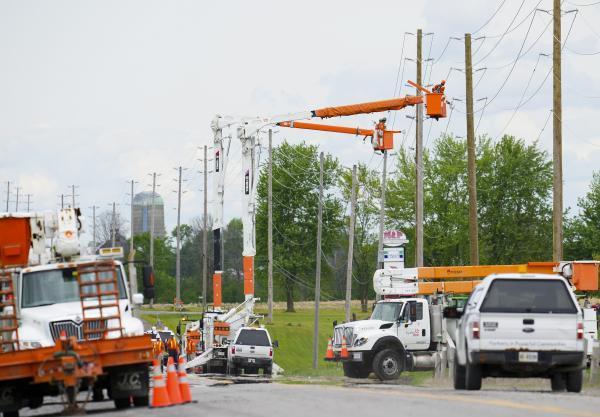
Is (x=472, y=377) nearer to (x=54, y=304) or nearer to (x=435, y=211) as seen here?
(x=54, y=304)

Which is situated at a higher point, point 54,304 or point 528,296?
point 528,296

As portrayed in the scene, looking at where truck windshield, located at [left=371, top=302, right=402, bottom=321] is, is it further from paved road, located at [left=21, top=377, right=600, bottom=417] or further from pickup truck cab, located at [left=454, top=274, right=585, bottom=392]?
pickup truck cab, located at [left=454, top=274, right=585, bottom=392]

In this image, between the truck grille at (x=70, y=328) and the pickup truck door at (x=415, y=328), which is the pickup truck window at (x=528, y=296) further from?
the pickup truck door at (x=415, y=328)

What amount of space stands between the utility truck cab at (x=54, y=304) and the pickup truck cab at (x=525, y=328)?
576 cm

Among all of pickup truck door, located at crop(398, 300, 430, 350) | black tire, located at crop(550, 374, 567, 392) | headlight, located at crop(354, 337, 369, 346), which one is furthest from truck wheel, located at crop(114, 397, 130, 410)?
pickup truck door, located at crop(398, 300, 430, 350)

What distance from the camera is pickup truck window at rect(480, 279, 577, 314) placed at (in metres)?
20.9

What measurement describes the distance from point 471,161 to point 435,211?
5043cm

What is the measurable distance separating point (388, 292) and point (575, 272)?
6.58 metres

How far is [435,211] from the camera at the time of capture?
98.5 m

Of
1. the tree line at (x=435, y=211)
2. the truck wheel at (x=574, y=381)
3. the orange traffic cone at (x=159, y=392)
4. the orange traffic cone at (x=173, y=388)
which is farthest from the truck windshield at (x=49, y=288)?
the tree line at (x=435, y=211)

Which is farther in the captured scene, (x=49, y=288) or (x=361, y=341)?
(x=361, y=341)

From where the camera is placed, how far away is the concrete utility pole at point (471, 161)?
47.7 metres

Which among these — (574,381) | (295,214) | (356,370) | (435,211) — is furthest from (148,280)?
(295,214)

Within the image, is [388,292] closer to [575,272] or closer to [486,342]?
[575,272]
